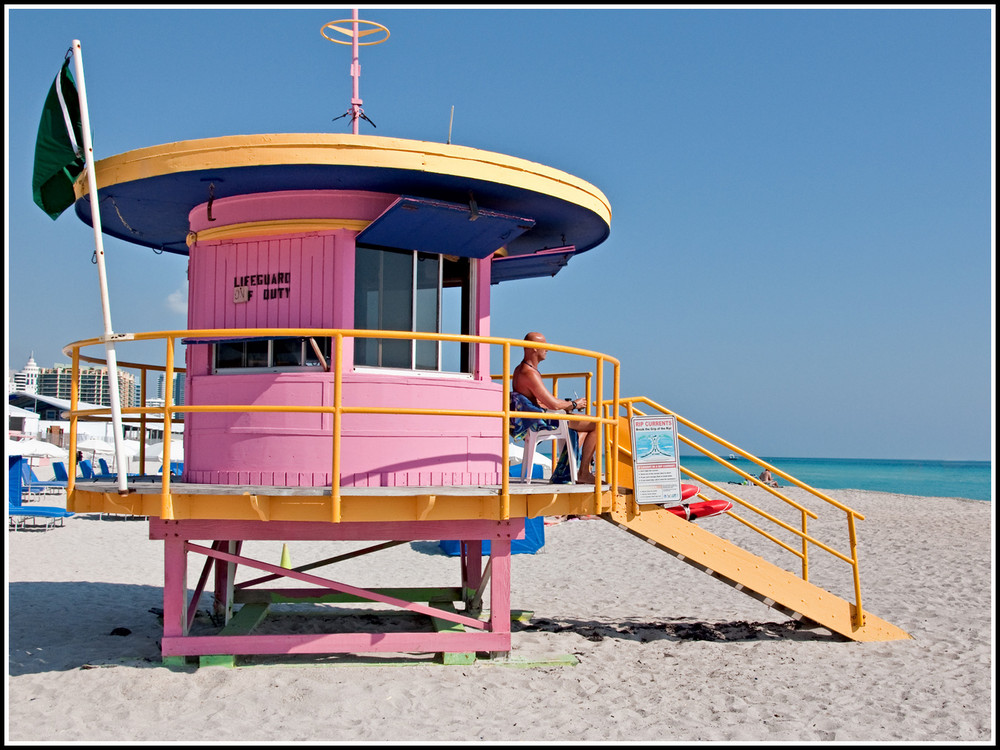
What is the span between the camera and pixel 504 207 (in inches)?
350

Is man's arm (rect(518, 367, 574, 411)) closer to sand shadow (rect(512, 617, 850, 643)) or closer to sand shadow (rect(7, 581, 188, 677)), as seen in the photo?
sand shadow (rect(512, 617, 850, 643))

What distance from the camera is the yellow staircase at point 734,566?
885 cm

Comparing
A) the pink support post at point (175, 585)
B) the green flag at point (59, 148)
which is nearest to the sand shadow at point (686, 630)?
the pink support post at point (175, 585)

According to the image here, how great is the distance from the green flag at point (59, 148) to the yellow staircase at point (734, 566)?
573cm

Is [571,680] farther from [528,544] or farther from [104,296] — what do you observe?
[528,544]

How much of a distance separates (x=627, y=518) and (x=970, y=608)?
21.6 ft

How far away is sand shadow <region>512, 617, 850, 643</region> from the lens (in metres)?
10.1

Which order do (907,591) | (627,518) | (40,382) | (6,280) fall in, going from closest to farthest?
(6,280), (627,518), (907,591), (40,382)

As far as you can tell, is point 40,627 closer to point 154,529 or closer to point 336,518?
point 154,529

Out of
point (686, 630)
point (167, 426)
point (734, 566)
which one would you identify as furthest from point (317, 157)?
point (686, 630)

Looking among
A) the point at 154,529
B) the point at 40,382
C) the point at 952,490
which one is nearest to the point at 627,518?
the point at 154,529

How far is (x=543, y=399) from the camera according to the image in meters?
8.77

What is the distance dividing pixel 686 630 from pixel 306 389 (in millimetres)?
5474

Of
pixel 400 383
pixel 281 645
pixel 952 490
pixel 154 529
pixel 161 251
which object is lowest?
pixel 952 490
